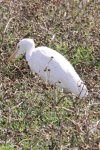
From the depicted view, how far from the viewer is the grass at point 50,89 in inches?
96.9

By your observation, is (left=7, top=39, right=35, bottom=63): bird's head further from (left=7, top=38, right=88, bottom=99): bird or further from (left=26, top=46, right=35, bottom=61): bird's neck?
(left=7, top=38, right=88, bottom=99): bird

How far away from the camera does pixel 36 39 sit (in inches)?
159

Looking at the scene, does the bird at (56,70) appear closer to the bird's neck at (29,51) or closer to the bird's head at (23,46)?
the bird's neck at (29,51)

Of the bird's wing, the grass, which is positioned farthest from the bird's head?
the bird's wing

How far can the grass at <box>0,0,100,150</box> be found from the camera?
246 cm

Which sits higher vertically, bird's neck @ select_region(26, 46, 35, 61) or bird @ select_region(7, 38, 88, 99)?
bird's neck @ select_region(26, 46, 35, 61)

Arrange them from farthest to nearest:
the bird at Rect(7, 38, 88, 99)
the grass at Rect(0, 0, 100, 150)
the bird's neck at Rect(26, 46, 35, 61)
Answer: the bird's neck at Rect(26, 46, 35, 61), the bird at Rect(7, 38, 88, 99), the grass at Rect(0, 0, 100, 150)

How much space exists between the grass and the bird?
11cm

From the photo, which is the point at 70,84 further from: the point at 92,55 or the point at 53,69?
the point at 92,55

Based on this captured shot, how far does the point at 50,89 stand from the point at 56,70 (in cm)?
24

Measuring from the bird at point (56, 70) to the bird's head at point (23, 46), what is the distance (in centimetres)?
16

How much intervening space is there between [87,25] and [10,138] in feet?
8.70

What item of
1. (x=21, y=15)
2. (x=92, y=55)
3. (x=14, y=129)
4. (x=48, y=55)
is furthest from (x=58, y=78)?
(x=21, y=15)

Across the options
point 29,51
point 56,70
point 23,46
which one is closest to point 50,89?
point 56,70
